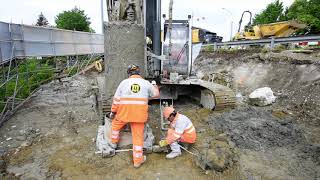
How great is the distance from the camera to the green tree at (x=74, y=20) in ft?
120

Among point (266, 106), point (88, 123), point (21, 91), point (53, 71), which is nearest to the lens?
point (88, 123)

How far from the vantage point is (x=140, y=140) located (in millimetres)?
5379

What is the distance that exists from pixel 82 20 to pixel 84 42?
1913 cm

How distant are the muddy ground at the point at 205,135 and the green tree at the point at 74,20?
2702 centimetres

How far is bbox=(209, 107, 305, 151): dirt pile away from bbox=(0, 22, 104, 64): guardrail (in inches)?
172

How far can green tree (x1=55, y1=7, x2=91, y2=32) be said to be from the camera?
36.6 metres

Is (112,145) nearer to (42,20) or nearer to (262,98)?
(262,98)

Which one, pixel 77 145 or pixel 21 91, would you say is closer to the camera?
pixel 77 145

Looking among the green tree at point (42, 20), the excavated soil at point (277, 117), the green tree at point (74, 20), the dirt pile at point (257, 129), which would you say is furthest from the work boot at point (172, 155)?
the green tree at point (42, 20)

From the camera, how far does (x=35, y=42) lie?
11211 millimetres

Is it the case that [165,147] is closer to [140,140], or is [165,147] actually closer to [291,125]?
[140,140]

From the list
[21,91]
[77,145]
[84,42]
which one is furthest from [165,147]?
[84,42]

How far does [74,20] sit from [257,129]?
33.8 meters

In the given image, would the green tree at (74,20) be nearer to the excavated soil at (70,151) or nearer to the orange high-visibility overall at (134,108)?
the excavated soil at (70,151)
